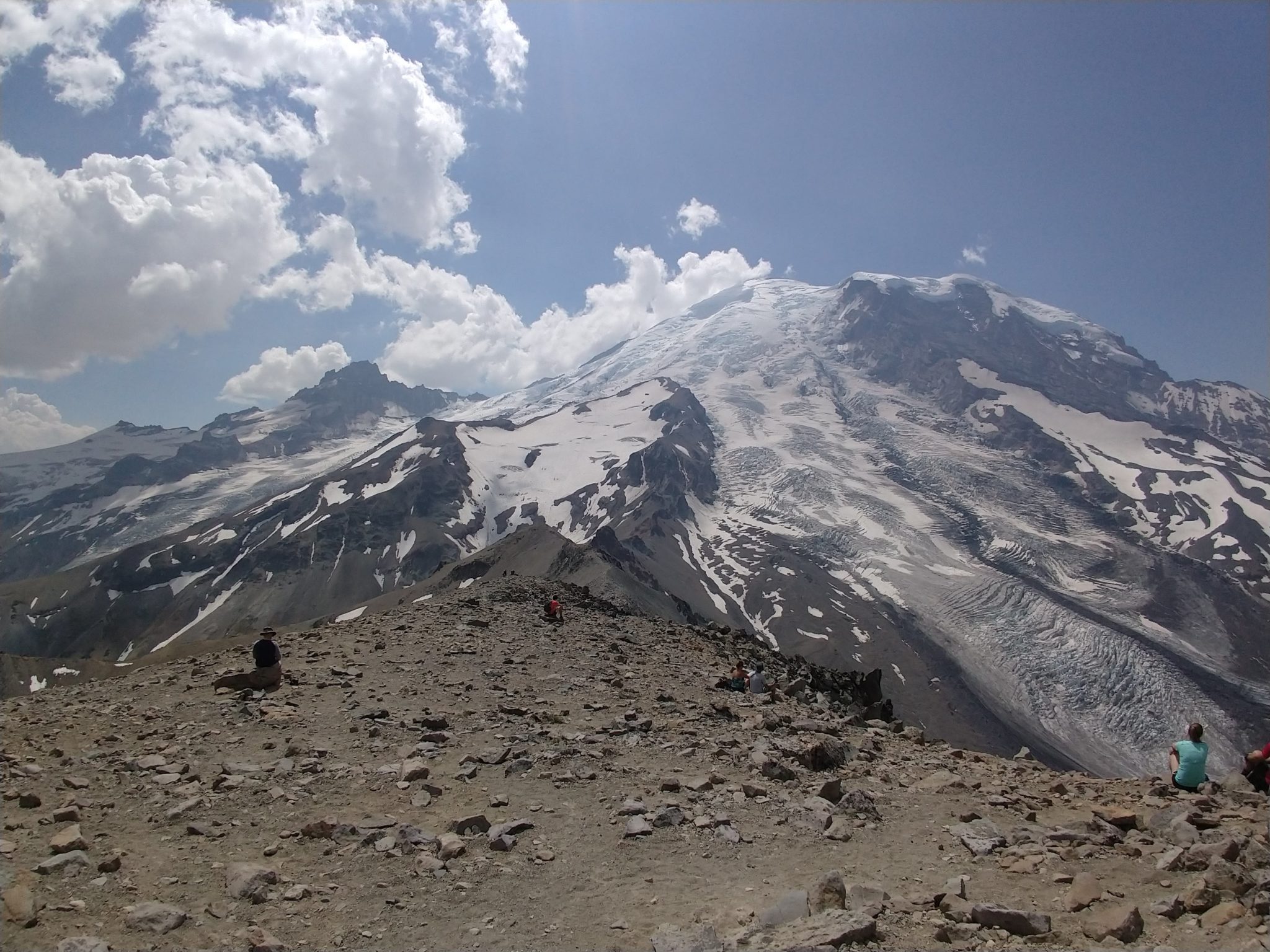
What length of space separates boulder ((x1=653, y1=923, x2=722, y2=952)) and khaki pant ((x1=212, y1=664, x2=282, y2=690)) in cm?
1292

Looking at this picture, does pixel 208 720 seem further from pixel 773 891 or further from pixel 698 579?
pixel 698 579

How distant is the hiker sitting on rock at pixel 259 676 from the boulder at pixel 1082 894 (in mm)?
16687

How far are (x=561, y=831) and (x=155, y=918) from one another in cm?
532

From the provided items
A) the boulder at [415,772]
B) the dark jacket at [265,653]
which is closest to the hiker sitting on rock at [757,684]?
the boulder at [415,772]

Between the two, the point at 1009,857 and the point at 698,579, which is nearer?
the point at 1009,857

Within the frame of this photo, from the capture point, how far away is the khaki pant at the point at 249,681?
55.8ft

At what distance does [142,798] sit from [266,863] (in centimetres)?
312

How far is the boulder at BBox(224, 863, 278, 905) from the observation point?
8.60 meters

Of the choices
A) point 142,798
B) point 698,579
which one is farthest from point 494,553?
point 142,798

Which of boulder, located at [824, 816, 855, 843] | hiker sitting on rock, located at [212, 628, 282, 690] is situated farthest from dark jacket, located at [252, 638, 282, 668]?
boulder, located at [824, 816, 855, 843]

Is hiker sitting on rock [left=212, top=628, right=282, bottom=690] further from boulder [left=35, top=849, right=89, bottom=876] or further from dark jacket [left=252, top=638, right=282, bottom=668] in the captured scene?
boulder [left=35, top=849, right=89, bottom=876]

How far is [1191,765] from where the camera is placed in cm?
1236

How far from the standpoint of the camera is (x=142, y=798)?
36.1 feet

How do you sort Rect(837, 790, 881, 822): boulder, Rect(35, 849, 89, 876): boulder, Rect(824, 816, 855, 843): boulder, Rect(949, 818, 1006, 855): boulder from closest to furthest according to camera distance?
Rect(35, 849, 89, 876): boulder < Rect(949, 818, 1006, 855): boulder < Rect(824, 816, 855, 843): boulder < Rect(837, 790, 881, 822): boulder
